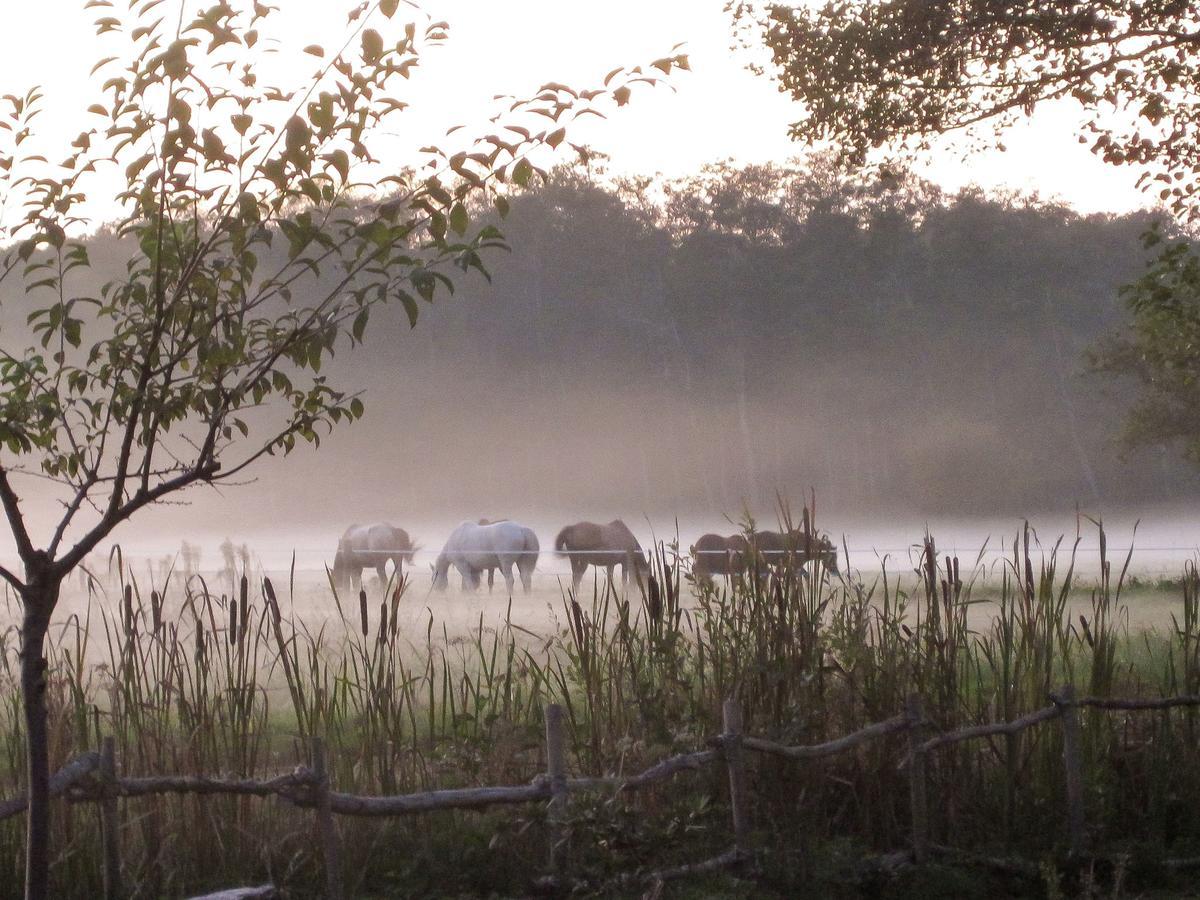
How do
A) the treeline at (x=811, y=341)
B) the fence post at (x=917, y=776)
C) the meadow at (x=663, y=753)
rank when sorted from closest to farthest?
the meadow at (x=663, y=753), the fence post at (x=917, y=776), the treeline at (x=811, y=341)

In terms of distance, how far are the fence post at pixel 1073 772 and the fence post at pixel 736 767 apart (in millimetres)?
1104

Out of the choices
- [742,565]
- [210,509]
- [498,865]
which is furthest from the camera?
[210,509]

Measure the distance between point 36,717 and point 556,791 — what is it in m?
1.57

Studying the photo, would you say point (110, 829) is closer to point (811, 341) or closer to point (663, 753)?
point (663, 753)

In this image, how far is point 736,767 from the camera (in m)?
3.93

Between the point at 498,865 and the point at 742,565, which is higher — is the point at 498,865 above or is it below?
below

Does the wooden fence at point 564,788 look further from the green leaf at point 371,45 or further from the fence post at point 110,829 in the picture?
the green leaf at point 371,45

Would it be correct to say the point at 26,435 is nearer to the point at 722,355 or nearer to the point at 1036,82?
the point at 1036,82

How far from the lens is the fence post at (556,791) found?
12.3ft

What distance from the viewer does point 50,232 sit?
2834mm

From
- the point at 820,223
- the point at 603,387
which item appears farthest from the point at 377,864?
the point at 603,387

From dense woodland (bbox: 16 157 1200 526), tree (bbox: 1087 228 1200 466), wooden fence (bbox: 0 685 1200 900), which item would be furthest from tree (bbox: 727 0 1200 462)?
dense woodland (bbox: 16 157 1200 526)

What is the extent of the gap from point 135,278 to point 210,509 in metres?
48.2

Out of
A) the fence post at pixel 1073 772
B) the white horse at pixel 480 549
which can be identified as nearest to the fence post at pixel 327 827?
the fence post at pixel 1073 772
